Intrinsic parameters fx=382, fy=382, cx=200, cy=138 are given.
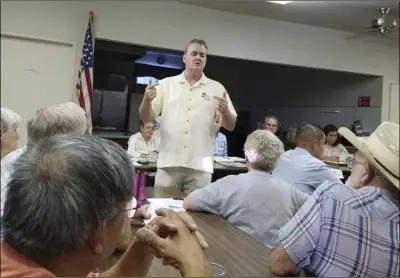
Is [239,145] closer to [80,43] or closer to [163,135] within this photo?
[163,135]

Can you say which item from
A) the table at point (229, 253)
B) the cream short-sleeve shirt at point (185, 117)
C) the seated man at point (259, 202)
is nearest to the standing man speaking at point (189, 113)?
the cream short-sleeve shirt at point (185, 117)

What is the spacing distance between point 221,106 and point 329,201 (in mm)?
241

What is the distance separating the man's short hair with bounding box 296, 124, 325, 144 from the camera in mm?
580

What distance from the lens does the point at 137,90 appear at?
47 centimetres

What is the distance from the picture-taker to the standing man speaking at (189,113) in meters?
0.51

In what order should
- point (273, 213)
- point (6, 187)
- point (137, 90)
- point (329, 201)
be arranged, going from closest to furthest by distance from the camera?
point (6, 187) → point (137, 90) → point (329, 201) → point (273, 213)

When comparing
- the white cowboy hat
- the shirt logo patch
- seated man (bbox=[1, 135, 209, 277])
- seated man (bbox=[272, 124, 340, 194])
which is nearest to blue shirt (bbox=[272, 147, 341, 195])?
seated man (bbox=[272, 124, 340, 194])

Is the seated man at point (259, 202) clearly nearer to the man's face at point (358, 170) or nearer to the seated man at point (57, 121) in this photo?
the man's face at point (358, 170)

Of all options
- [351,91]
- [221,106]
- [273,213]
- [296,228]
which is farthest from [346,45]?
[273,213]

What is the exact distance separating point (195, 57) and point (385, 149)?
0.94ft

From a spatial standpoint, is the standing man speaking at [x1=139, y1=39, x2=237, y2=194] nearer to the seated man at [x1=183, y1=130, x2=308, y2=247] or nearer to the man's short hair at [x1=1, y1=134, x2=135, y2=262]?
the man's short hair at [x1=1, y1=134, x2=135, y2=262]

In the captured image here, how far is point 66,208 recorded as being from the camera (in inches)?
13.6

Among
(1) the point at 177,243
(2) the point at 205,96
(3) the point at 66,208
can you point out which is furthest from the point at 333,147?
(3) the point at 66,208

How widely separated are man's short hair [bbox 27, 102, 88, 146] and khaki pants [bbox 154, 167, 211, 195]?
14cm
